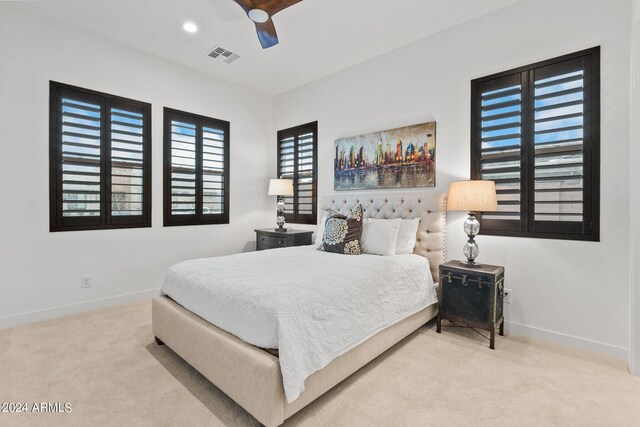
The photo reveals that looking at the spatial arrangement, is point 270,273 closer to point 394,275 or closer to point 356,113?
point 394,275

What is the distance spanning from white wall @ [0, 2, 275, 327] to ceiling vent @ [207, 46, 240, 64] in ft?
1.87

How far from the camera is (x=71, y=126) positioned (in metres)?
3.20

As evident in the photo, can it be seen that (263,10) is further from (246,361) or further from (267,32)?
(246,361)

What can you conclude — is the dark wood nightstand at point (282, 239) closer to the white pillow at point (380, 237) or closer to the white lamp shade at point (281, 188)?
the white lamp shade at point (281, 188)

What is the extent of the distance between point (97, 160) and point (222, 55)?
193 centimetres

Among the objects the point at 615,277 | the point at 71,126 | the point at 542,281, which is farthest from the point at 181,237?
the point at 615,277

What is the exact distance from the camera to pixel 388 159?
367 cm

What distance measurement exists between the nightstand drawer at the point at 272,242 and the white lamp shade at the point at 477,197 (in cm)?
222

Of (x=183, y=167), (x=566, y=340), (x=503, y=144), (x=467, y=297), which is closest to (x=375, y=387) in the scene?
(x=467, y=297)

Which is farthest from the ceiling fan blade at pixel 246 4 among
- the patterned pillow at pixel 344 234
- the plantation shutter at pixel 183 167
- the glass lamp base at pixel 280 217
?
the glass lamp base at pixel 280 217

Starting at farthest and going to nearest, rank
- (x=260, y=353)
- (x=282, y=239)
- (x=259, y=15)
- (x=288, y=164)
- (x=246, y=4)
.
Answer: (x=288, y=164) → (x=282, y=239) → (x=259, y=15) → (x=246, y=4) → (x=260, y=353)

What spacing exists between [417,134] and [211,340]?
291cm

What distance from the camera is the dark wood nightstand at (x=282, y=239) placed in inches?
158

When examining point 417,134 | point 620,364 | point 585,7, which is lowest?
point 620,364
